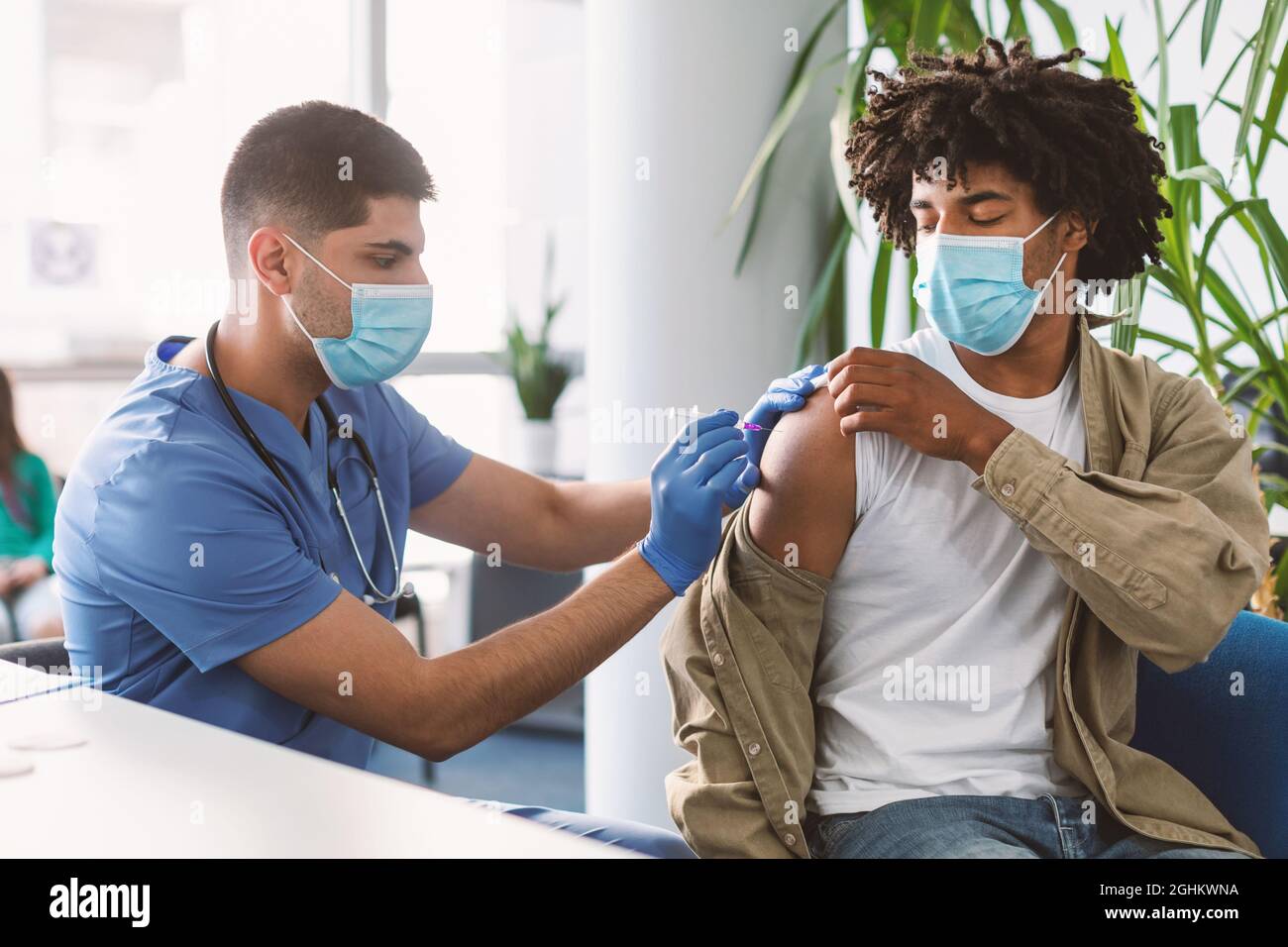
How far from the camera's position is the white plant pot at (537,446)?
3754 mm

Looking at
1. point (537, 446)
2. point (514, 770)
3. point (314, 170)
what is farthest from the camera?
point (537, 446)

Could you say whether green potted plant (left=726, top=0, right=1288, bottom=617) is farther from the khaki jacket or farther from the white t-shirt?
the white t-shirt

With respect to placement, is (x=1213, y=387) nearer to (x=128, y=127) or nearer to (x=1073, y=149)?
(x=1073, y=149)

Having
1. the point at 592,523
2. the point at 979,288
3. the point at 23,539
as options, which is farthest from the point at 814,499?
the point at 23,539

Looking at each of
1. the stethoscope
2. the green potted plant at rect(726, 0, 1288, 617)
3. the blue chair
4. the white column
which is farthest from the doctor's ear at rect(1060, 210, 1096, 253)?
the stethoscope

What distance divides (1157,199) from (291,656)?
47.6 inches

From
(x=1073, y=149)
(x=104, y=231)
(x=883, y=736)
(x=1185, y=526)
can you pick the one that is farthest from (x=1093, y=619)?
(x=104, y=231)

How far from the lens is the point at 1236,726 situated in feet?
4.31

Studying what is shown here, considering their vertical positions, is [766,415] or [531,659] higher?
[766,415]

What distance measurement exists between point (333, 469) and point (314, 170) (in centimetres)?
40

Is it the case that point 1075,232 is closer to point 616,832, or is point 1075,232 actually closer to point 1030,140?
point 1030,140

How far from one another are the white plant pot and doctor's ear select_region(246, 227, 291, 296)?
7.16 ft

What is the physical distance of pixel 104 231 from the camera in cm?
359

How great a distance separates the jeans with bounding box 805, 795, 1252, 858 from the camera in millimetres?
1227
